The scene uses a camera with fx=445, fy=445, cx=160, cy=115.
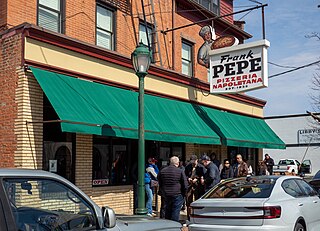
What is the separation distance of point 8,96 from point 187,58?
930 centimetres

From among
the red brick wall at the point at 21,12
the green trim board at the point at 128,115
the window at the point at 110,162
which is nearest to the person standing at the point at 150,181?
the window at the point at 110,162

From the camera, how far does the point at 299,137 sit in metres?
48.2

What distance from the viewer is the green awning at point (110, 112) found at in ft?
32.4

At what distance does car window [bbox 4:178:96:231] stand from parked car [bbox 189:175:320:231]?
12.9 ft

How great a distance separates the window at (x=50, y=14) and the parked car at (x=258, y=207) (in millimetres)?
6522

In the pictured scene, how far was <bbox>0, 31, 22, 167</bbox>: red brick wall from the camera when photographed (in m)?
10.2

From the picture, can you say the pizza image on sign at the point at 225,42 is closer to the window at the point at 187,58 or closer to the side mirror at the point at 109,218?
the window at the point at 187,58

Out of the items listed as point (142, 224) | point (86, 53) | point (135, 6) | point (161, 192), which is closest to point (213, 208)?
point (161, 192)

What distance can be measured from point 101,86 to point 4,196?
8.49m

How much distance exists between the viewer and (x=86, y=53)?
459 inches

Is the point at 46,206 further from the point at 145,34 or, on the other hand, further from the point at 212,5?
the point at 212,5

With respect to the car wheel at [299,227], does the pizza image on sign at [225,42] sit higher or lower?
higher

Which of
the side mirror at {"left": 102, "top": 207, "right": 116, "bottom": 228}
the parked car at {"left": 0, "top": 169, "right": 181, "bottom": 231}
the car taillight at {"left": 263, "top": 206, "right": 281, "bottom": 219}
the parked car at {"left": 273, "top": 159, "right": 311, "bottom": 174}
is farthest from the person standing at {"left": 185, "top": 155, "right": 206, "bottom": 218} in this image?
the parked car at {"left": 273, "top": 159, "right": 311, "bottom": 174}

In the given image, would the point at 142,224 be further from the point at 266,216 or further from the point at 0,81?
the point at 0,81
